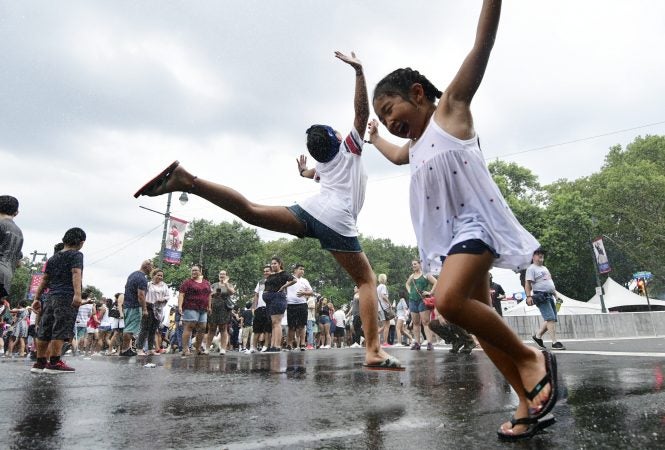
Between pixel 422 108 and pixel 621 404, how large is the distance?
2.01 meters

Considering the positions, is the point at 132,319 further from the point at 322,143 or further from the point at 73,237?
the point at 322,143

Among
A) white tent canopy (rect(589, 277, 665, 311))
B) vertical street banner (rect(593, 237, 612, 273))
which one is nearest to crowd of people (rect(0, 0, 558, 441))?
vertical street banner (rect(593, 237, 612, 273))

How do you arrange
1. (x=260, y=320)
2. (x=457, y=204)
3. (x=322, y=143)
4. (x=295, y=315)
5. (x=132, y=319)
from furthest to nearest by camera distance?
(x=260, y=320) < (x=295, y=315) < (x=132, y=319) < (x=322, y=143) < (x=457, y=204)

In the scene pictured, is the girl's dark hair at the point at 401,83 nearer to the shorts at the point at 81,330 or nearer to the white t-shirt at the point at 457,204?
the white t-shirt at the point at 457,204

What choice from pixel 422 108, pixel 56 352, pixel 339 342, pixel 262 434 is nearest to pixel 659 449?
pixel 262 434

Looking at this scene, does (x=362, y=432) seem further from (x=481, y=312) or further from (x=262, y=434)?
(x=481, y=312)

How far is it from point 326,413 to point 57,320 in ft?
15.5

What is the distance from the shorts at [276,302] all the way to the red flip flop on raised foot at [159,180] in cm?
746

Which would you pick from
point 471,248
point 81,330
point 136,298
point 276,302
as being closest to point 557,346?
point 276,302

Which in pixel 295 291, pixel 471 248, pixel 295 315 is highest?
pixel 295 291

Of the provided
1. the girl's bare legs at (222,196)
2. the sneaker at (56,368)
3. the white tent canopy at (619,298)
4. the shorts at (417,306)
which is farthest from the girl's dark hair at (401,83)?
the white tent canopy at (619,298)

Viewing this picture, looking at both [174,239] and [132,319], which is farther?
[174,239]

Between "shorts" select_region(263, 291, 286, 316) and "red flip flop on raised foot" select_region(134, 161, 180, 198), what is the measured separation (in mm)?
7465

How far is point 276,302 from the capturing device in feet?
33.7
